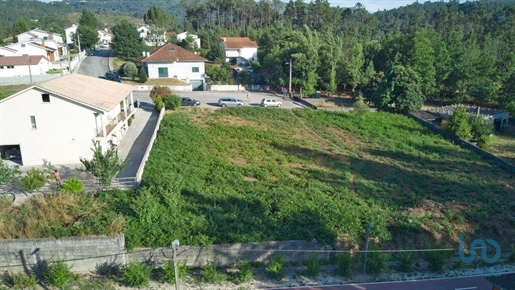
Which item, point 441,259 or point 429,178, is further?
point 429,178

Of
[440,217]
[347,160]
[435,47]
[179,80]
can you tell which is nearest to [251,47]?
[179,80]

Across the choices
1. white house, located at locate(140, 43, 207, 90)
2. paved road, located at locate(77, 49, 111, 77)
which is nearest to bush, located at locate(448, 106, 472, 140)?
white house, located at locate(140, 43, 207, 90)

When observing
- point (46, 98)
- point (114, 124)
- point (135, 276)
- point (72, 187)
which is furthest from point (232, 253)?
point (114, 124)

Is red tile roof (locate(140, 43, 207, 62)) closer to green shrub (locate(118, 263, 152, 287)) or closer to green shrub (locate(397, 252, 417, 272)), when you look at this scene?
green shrub (locate(118, 263, 152, 287))

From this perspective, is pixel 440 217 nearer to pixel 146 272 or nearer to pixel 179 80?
pixel 146 272

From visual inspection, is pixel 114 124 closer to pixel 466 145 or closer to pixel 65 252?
pixel 65 252

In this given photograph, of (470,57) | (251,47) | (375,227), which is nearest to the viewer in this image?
(375,227)

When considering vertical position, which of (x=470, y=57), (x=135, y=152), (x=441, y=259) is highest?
(x=470, y=57)

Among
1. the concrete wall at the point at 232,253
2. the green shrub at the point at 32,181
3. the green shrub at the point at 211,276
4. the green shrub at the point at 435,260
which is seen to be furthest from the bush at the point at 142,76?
the green shrub at the point at 435,260
